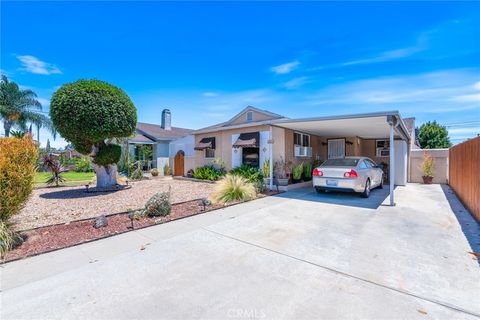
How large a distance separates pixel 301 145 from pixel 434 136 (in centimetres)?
3071

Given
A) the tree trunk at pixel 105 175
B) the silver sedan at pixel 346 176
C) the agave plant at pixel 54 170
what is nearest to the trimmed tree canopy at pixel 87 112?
the tree trunk at pixel 105 175

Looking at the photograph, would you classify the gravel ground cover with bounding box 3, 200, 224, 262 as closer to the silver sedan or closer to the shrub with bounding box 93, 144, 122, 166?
the silver sedan

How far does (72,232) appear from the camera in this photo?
16.6 ft

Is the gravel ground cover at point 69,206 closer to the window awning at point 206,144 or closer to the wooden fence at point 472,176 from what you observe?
the window awning at point 206,144

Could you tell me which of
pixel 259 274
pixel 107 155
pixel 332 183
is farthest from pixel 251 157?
pixel 259 274

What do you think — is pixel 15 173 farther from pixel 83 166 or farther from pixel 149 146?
pixel 83 166

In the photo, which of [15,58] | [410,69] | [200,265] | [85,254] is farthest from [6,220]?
[410,69]

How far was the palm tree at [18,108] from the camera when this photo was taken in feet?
72.4

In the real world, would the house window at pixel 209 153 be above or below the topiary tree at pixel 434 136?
below

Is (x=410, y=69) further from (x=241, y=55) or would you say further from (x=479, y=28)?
(x=241, y=55)

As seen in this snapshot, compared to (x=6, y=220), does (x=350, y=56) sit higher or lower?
higher

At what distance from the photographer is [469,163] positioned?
23.9ft

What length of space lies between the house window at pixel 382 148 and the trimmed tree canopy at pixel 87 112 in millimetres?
15657

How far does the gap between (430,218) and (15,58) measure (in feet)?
61.0
